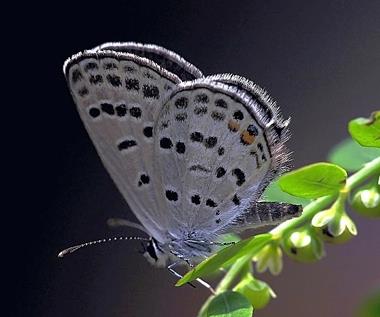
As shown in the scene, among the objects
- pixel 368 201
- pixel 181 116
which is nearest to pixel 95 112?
pixel 181 116

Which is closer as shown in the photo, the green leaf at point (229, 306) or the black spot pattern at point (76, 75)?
the green leaf at point (229, 306)

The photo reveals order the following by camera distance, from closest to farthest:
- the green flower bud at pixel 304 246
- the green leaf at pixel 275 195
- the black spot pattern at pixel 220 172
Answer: the green flower bud at pixel 304 246, the green leaf at pixel 275 195, the black spot pattern at pixel 220 172

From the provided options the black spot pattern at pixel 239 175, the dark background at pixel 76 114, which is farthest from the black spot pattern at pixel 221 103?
the dark background at pixel 76 114

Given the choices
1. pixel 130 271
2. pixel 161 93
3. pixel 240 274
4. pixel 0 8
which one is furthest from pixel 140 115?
pixel 0 8

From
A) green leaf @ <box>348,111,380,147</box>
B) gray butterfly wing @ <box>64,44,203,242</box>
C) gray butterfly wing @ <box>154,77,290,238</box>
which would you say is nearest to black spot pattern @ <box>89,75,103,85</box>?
gray butterfly wing @ <box>64,44,203,242</box>

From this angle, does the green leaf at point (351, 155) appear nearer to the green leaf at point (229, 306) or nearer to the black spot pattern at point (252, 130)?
the black spot pattern at point (252, 130)

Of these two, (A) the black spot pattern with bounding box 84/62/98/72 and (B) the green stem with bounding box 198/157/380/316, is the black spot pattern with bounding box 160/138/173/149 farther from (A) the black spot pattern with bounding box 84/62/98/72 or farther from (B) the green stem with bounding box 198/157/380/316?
(B) the green stem with bounding box 198/157/380/316

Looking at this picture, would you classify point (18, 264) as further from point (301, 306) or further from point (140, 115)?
point (140, 115)

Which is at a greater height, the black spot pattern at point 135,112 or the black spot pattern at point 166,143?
the black spot pattern at point 135,112
